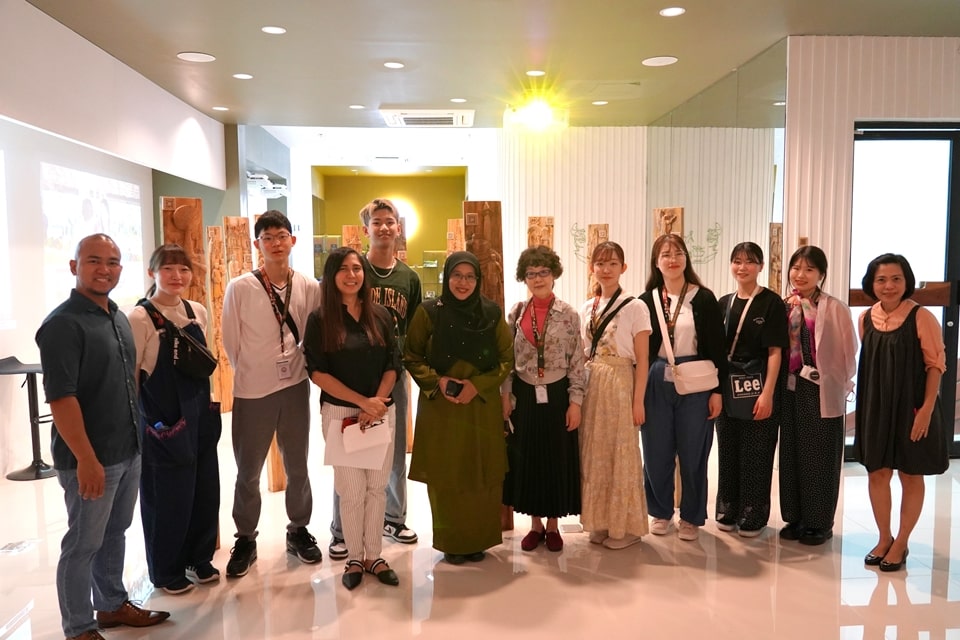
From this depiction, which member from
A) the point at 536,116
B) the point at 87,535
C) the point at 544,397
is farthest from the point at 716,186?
the point at 87,535

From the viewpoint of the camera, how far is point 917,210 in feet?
17.6

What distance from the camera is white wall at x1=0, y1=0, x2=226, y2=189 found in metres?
3.96

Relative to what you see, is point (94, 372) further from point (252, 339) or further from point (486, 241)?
point (486, 241)

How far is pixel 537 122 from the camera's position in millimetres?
7203

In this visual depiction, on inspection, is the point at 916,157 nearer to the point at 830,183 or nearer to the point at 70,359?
the point at 830,183

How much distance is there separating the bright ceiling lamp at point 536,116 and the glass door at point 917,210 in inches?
110

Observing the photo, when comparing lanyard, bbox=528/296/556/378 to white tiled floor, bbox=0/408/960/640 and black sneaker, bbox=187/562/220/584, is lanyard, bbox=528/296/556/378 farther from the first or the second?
black sneaker, bbox=187/562/220/584

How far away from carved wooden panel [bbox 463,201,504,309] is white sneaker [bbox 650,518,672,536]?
1501 mm

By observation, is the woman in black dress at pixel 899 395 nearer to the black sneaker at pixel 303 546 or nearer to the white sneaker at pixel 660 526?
the white sneaker at pixel 660 526

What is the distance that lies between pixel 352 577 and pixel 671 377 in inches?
72.6

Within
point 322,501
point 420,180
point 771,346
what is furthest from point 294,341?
point 420,180

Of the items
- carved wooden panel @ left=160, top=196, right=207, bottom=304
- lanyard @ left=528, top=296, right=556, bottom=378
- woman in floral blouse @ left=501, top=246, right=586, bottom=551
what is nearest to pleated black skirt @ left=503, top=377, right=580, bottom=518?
woman in floral blouse @ left=501, top=246, right=586, bottom=551

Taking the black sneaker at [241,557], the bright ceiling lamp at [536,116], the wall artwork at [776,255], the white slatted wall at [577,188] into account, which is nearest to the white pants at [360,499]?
the black sneaker at [241,557]

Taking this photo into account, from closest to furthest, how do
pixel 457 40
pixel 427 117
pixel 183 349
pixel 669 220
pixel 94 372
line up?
pixel 94 372 < pixel 183 349 < pixel 669 220 < pixel 457 40 < pixel 427 117
